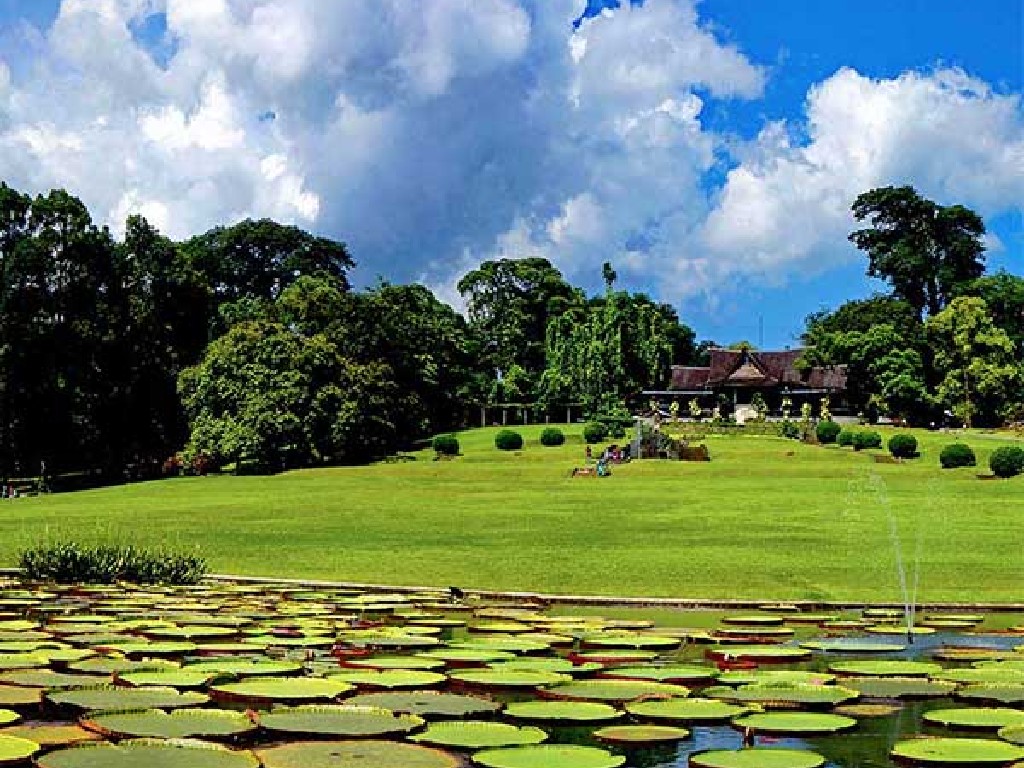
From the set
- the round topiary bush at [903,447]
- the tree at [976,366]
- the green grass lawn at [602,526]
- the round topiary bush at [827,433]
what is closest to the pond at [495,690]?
the green grass lawn at [602,526]

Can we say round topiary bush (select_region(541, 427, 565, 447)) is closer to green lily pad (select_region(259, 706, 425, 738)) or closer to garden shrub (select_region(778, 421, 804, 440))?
garden shrub (select_region(778, 421, 804, 440))

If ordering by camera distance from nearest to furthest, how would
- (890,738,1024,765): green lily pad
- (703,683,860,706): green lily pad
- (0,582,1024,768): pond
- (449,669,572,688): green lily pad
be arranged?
(890,738,1024,765): green lily pad, (0,582,1024,768): pond, (703,683,860,706): green lily pad, (449,669,572,688): green lily pad

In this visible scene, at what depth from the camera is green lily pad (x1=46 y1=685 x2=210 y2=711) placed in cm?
963

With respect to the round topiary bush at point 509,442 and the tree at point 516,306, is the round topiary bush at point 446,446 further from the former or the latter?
the tree at point 516,306

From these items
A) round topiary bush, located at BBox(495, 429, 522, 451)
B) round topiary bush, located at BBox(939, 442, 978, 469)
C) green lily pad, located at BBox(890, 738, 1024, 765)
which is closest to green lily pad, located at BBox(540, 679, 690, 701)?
green lily pad, located at BBox(890, 738, 1024, 765)

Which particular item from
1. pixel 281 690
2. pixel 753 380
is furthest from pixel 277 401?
pixel 281 690

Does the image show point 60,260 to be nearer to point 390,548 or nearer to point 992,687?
point 390,548

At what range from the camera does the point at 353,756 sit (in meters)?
8.23

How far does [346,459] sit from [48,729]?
199ft

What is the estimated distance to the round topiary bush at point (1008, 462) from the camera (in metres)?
47.3

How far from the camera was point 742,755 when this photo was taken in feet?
27.4

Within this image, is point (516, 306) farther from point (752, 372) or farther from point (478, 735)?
point (478, 735)

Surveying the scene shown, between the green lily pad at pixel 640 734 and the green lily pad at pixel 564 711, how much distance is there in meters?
0.23

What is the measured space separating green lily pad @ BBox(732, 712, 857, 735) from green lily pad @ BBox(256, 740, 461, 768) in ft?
7.66
